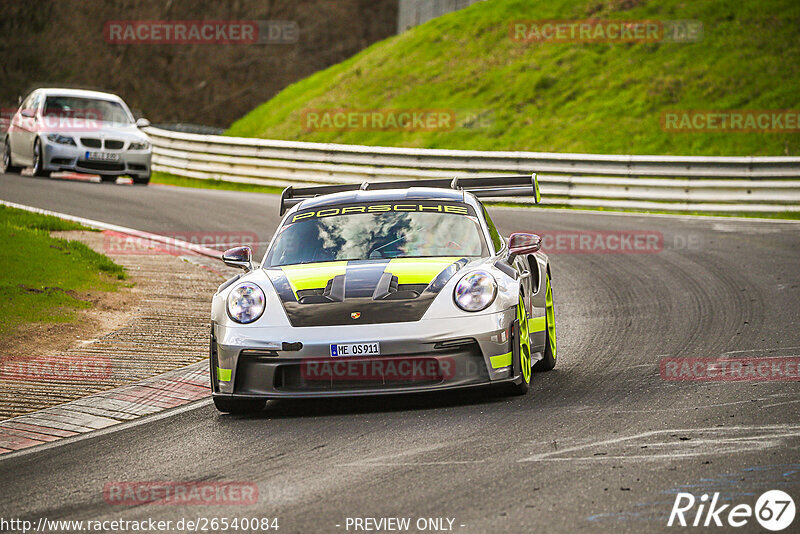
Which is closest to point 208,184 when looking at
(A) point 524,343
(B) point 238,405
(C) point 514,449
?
(B) point 238,405

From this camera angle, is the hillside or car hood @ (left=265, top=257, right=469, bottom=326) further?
the hillside

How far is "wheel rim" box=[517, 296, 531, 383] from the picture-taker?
7148 mm

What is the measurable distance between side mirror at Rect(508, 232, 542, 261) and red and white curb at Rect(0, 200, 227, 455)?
2.29 meters

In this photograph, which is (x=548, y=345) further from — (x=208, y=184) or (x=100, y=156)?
(x=208, y=184)

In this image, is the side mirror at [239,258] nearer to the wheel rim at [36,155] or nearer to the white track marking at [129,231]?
the white track marking at [129,231]

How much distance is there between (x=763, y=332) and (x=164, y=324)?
5.11 m

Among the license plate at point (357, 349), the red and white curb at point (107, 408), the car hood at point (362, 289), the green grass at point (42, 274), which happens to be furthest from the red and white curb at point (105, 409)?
the green grass at point (42, 274)

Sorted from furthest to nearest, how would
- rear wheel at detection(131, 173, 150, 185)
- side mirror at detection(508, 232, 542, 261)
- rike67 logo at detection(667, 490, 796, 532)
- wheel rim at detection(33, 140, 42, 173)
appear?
rear wheel at detection(131, 173, 150, 185), wheel rim at detection(33, 140, 42, 173), side mirror at detection(508, 232, 542, 261), rike67 logo at detection(667, 490, 796, 532)

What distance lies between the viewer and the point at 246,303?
7.21m

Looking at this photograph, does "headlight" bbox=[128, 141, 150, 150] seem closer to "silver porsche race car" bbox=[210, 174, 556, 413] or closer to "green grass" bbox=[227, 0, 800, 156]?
"green grass" bbox=[227, 0, 800, 156]

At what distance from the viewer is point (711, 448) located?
569 cm

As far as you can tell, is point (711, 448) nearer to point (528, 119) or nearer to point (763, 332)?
point (763, 332)

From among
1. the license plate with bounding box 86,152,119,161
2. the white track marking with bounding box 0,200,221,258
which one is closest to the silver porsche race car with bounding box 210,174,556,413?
the white track marking with bounding box 0,200,221,258

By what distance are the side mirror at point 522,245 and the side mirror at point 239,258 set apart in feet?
5.82
